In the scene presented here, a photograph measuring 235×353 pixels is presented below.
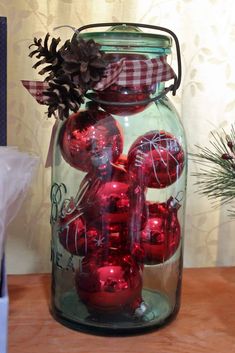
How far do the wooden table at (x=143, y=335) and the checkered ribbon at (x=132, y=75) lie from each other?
0.28 meters

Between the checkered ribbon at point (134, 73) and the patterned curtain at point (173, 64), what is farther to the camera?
the patterned curtain at point (173, 64)

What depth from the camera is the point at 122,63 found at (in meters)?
0.63

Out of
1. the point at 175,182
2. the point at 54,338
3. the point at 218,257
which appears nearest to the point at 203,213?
the point at 218,257

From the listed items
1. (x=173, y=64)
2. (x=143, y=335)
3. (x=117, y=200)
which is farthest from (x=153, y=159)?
(x=173, y=64)

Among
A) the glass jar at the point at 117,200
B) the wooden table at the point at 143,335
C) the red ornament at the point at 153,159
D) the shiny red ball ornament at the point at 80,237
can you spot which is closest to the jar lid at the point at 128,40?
the glass jar at the point at 117,200

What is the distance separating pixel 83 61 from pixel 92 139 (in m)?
0.10

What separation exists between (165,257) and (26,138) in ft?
1.15

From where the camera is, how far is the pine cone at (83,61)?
615 millimetres

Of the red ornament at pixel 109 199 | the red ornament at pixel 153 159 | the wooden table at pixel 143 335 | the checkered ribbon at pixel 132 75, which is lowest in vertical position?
the wooden table at pixel 143 335

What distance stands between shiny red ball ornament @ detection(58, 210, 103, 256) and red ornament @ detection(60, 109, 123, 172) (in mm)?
71

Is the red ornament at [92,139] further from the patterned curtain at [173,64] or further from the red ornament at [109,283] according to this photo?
the patterned curtain at [173,64]

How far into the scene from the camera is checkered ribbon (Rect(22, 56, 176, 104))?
0.64 metres

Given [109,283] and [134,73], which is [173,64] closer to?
[134,73]

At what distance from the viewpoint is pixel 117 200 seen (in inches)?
26.5
